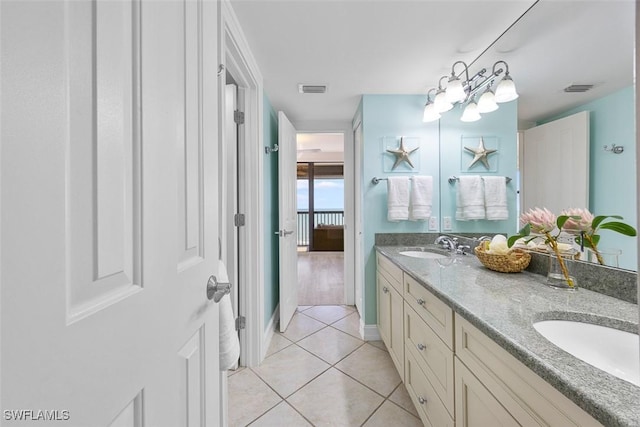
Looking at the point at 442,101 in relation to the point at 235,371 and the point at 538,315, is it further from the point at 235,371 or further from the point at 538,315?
the point at 235,371

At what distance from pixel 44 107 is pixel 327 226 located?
6171 millimetres

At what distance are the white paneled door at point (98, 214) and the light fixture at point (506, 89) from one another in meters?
1.74

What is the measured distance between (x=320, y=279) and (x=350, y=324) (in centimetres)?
153

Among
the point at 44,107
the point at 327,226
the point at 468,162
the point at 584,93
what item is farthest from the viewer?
the point at 327,226

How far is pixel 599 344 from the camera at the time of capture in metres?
0.74

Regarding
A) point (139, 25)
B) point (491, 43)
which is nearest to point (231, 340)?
point (139, 25)

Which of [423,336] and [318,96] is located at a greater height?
[318,96]

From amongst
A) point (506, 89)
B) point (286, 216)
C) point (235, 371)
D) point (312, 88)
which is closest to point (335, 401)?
point (235, 371)

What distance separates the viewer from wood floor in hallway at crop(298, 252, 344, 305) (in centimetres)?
317

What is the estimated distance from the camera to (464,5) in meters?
1.27

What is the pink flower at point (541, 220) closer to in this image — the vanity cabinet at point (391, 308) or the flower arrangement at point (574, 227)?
the flower arrangement at point (574, 227)

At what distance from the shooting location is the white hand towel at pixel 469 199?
6.57 feet

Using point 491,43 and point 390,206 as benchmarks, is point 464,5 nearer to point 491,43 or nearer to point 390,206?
point 491,43

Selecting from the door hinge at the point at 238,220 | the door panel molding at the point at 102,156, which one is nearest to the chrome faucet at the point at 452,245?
the door hinge at the point at 238,220
